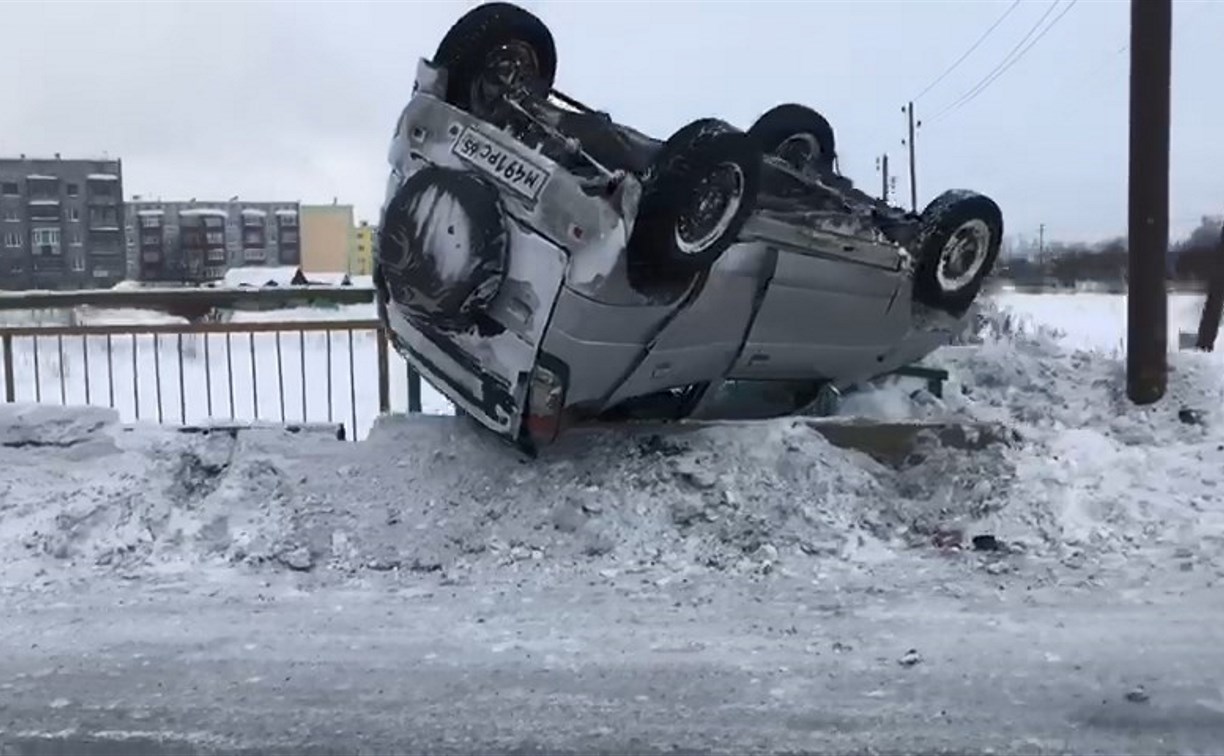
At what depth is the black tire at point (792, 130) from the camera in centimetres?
765

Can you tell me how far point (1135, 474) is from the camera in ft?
21.2

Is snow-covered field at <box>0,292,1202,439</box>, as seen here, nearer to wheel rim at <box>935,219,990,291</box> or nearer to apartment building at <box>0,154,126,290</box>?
wheel rim at <box>935,219,990,291</box>

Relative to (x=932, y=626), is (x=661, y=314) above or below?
above

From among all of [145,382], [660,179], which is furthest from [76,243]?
[660,179]

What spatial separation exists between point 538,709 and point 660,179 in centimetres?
242

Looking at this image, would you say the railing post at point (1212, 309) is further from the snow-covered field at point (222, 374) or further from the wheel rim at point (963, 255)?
the wheel rim at point (963, 255)

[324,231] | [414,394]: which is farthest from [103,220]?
[414,394]

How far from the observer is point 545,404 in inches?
231

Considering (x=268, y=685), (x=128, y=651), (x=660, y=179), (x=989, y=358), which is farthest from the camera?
(x=989, y=358)

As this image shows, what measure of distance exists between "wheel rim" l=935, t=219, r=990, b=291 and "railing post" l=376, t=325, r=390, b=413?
357cm

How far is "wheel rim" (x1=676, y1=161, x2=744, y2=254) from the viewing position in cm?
542

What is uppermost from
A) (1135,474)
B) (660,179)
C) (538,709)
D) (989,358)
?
(660,179)

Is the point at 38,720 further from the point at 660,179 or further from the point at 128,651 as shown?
the point at 660,179

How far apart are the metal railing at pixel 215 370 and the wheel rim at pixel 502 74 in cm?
189
